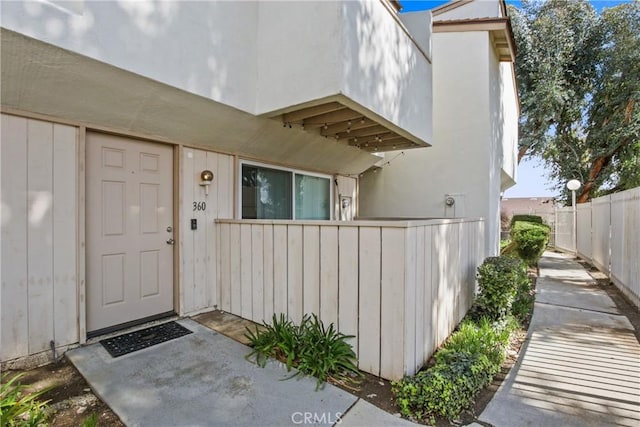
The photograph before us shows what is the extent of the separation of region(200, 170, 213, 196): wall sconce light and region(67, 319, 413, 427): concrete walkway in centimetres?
199

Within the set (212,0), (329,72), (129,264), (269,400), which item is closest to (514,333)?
(269,400)

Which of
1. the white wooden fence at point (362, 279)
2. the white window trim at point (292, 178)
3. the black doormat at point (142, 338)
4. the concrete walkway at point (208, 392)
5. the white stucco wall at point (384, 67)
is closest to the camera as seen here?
the concrete walkway at point (208, 392)

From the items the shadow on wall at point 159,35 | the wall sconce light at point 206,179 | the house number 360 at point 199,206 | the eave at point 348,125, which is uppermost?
→ the shadow on wall at point 159,35

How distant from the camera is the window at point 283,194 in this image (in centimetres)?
482

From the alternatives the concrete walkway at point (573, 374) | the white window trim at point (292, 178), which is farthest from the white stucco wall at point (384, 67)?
the concrete walkway at point (573, 374)

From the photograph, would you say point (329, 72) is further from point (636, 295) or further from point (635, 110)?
point (635, 110)

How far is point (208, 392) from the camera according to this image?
8.12 ft

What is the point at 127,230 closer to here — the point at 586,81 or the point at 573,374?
the point at 573,374

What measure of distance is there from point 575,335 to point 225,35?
5669 millimetres

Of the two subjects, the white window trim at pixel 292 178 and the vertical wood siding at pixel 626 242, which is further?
the vertical wood siding at pixel 626 242

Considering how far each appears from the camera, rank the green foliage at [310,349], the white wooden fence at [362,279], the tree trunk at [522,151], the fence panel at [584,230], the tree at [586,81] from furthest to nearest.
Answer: the tree trunk at [522,151]
the tree at [586,81]
the fence panel at [584,230]
the green foliage at [310,349]
the white wooden fence at [362,279]

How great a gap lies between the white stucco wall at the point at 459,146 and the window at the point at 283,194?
1906 millimetres

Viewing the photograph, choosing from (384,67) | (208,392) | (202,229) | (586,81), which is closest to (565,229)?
(586,81)

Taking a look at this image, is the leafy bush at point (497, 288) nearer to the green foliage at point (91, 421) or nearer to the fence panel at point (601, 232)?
the green foliage at point (91, 421)
